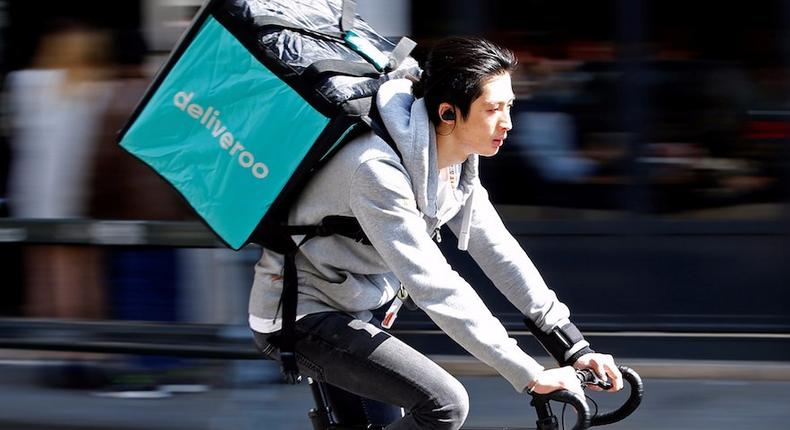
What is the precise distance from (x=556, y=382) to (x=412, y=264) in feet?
1.36

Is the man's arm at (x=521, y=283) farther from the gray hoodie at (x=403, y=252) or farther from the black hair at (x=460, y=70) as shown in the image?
the black hair at (x=460, y=70)

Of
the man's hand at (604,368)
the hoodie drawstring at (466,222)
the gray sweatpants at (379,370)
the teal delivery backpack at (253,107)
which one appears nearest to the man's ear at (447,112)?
the teal delivery backpack at (253,107)

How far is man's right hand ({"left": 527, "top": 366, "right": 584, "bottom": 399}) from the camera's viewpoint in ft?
9.38

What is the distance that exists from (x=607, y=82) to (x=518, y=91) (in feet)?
1.41

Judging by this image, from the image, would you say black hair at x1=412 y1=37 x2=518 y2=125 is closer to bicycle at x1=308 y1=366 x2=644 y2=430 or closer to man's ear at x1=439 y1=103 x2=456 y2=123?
man's ear at x1=439 y1=103 x2=456 y2=123

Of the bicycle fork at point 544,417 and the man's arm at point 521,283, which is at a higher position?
the man's arm at point 521,283

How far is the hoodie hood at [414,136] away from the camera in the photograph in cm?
301

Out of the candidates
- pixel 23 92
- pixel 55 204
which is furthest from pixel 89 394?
pixel 23 92

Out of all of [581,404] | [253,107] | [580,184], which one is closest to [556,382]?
[581,404]

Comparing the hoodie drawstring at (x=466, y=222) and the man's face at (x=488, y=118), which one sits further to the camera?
the hoodie drawstring at (x=466, y=222)

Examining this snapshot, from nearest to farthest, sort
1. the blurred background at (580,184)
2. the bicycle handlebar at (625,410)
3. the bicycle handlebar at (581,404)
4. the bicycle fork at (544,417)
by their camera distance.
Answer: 1. the bicycle handlebar at (581,404)
2. the bicycle fork at (544,417)
3. the bicycle handlebar at (625,410)
4. the blurred background at (580,184)

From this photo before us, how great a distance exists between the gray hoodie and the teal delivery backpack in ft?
0.19

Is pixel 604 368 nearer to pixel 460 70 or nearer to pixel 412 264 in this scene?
pixel 412 264

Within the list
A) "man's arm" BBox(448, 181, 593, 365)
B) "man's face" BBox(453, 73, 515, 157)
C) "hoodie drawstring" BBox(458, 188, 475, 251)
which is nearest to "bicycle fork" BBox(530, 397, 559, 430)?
"man's arm" BBox(448, 181, 593, 365)
